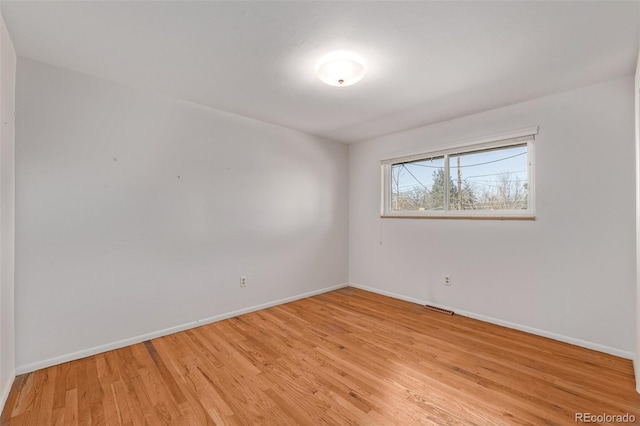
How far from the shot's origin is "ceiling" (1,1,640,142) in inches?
61.6

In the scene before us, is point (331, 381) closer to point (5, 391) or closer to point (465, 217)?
point (5, 391)

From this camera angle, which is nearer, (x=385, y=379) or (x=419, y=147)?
(x=385, y=379)

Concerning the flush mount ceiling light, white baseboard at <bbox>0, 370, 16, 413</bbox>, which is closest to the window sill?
the flush mount ceiling light

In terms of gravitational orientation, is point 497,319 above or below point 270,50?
below

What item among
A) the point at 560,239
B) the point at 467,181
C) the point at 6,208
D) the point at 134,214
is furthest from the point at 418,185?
the point at 6,208

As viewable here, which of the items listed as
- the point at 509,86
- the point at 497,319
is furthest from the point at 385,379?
the point at 509,86

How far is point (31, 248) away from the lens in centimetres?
206

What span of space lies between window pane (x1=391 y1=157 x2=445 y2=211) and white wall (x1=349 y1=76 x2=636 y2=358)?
0.25m

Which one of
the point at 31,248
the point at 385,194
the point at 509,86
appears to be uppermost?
the point at 509,86

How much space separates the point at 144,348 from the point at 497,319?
135 inches

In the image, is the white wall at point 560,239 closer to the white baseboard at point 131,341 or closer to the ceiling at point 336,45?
the ceiling at point 336,45

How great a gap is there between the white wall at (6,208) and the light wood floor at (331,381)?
8.9 inches

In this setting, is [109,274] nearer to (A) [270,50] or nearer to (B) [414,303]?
(A) [270,50]

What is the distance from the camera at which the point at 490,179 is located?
3127 mm
